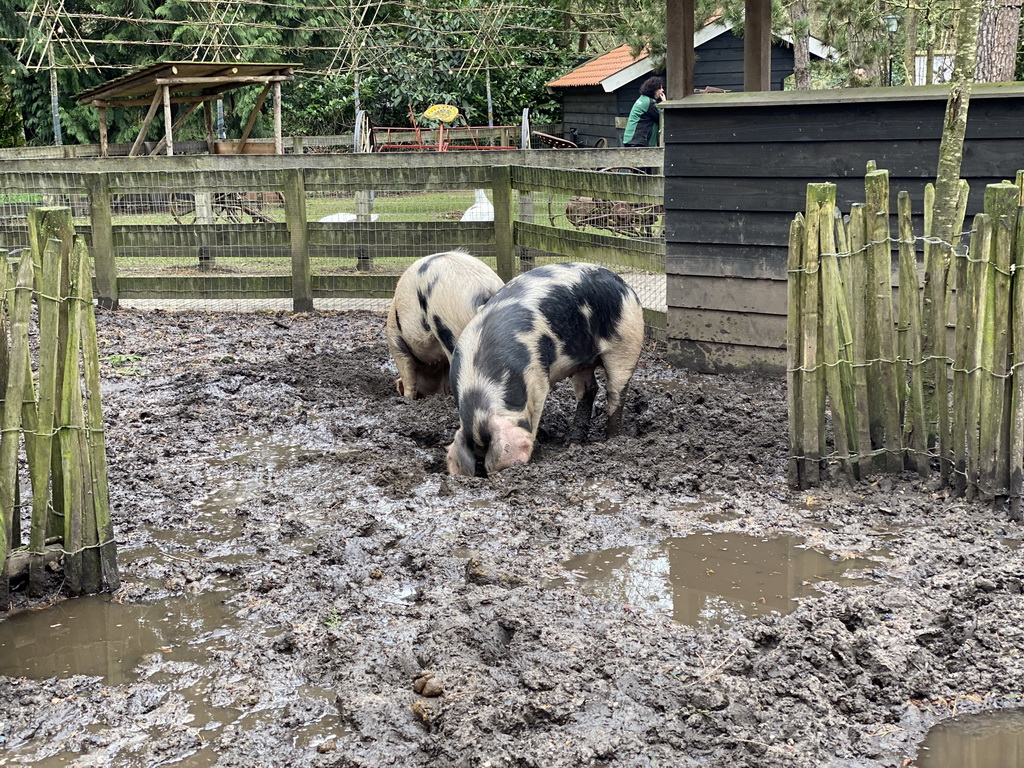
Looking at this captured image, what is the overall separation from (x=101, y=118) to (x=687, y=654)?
50.2 feet

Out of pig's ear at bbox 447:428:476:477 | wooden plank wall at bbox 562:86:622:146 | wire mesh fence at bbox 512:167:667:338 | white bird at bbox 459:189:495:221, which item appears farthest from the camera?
wooden plank wall at bbox 562:86:622:146

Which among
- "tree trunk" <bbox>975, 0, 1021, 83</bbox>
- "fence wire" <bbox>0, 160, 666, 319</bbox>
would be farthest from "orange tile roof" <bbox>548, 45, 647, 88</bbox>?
"fence wire" <bbox>0, 160, 666, 319</bbox>

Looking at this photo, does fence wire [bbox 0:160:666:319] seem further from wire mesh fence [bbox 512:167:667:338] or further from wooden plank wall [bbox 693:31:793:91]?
wooden plank wall [bbox 693:31:793:91]

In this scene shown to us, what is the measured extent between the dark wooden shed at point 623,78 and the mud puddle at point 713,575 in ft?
54.2

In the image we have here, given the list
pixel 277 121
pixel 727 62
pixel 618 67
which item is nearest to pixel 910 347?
pixel 277 121

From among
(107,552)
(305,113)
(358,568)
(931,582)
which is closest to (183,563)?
(107,552)

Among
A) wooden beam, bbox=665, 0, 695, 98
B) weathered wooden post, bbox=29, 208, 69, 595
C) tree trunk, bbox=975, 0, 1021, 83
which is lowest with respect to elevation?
weathered wooden post, bbox=29, 208, 69, 595

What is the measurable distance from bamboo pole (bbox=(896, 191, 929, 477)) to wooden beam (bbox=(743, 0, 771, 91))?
117 inches

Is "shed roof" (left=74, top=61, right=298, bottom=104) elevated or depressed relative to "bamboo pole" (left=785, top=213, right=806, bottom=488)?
elevated

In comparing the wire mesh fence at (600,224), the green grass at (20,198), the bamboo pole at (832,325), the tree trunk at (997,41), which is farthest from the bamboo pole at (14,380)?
the tree trunk at (997,41)

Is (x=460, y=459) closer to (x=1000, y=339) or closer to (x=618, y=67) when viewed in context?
(x=1000, y=339)

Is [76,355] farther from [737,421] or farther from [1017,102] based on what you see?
[1017,102]

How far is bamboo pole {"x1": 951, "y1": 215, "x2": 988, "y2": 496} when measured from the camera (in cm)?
433

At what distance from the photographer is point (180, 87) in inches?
621
